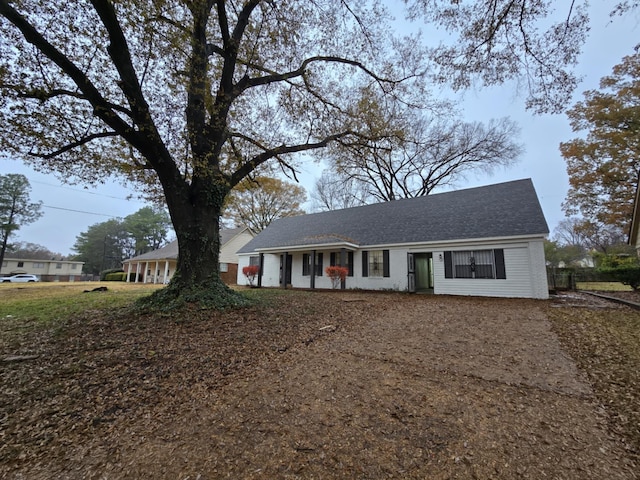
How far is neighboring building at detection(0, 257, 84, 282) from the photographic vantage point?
36.5 metres

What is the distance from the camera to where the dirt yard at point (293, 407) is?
1952 mm

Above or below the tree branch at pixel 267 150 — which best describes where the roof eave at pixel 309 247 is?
below

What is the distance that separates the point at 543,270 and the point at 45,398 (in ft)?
41.2

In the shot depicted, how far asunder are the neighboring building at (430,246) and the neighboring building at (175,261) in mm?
5136

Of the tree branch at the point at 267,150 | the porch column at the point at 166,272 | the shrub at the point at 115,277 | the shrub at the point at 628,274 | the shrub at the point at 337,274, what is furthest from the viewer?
the shrub at the point at 115,277

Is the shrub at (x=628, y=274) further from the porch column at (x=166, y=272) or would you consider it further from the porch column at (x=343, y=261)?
the porch column at (x=166, y=272)

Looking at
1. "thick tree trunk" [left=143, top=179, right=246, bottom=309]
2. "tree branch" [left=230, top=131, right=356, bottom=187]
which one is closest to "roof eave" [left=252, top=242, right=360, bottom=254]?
"tree branch" [left=230, top=131, right=356, bottom=187]

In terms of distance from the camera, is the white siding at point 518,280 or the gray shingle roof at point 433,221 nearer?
the white siding at point 518,280

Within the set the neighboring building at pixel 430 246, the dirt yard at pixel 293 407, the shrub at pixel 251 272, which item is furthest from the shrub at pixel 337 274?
the dirt yard at pixel 293 407

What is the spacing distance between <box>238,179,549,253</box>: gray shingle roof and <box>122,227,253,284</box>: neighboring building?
5.00m

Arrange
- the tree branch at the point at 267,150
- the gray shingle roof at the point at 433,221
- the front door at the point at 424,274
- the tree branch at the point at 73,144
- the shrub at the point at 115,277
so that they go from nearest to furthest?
the tree branch at the point at 73,144
the tree branch at the point at 267,150
the gray shingle roof at the point at 433,221
the front door at the point at 424,274
the shrub at the point at 115,277

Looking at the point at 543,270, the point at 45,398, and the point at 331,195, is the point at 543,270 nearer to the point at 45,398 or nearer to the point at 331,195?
the point at 45,398

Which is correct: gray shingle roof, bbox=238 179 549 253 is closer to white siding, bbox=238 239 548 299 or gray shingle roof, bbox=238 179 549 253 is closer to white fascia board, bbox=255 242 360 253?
white fascia board, bbox=255 242 360 253

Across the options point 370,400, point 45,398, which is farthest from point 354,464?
point 45,398
